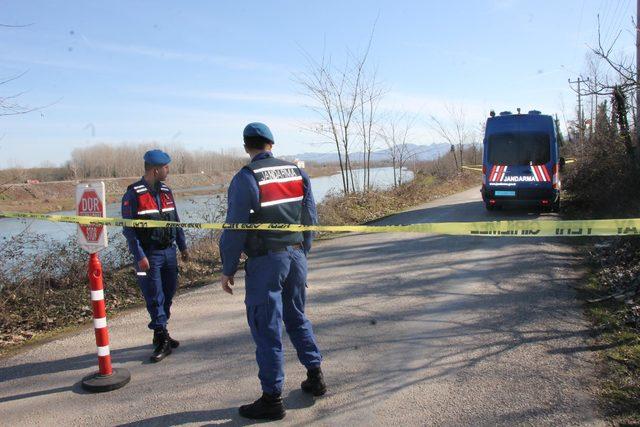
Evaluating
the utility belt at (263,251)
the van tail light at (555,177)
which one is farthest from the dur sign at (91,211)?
the van tail light at (555,177)

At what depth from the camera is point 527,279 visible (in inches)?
261

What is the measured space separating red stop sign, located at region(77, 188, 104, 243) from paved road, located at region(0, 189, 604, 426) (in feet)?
4.17

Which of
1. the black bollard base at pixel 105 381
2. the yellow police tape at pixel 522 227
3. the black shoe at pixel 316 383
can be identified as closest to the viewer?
the yellow police tape at pixel 522 227

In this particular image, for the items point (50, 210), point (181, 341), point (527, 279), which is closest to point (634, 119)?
point (527, 279)

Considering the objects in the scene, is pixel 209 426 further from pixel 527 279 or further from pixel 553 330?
pixel 527 279

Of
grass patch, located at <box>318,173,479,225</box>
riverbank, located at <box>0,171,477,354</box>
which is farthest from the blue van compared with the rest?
riverbank, located at <box>0,171,477,354</box>

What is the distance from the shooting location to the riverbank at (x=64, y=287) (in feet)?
20.0

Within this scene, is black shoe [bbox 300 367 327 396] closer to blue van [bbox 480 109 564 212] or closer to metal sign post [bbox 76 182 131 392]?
metal sign post [bbox 76 182 131 392]

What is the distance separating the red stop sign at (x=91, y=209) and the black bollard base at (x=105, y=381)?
115 centimetres

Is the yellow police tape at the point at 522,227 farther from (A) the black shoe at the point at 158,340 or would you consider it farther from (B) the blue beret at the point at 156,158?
(A) the black shoe at the point at 158,340

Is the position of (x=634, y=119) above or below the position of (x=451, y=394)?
above

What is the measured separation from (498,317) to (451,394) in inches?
73.3

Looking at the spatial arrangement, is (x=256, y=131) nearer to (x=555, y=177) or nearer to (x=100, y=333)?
(x=100, y=333)

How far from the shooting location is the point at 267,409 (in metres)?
3.35
